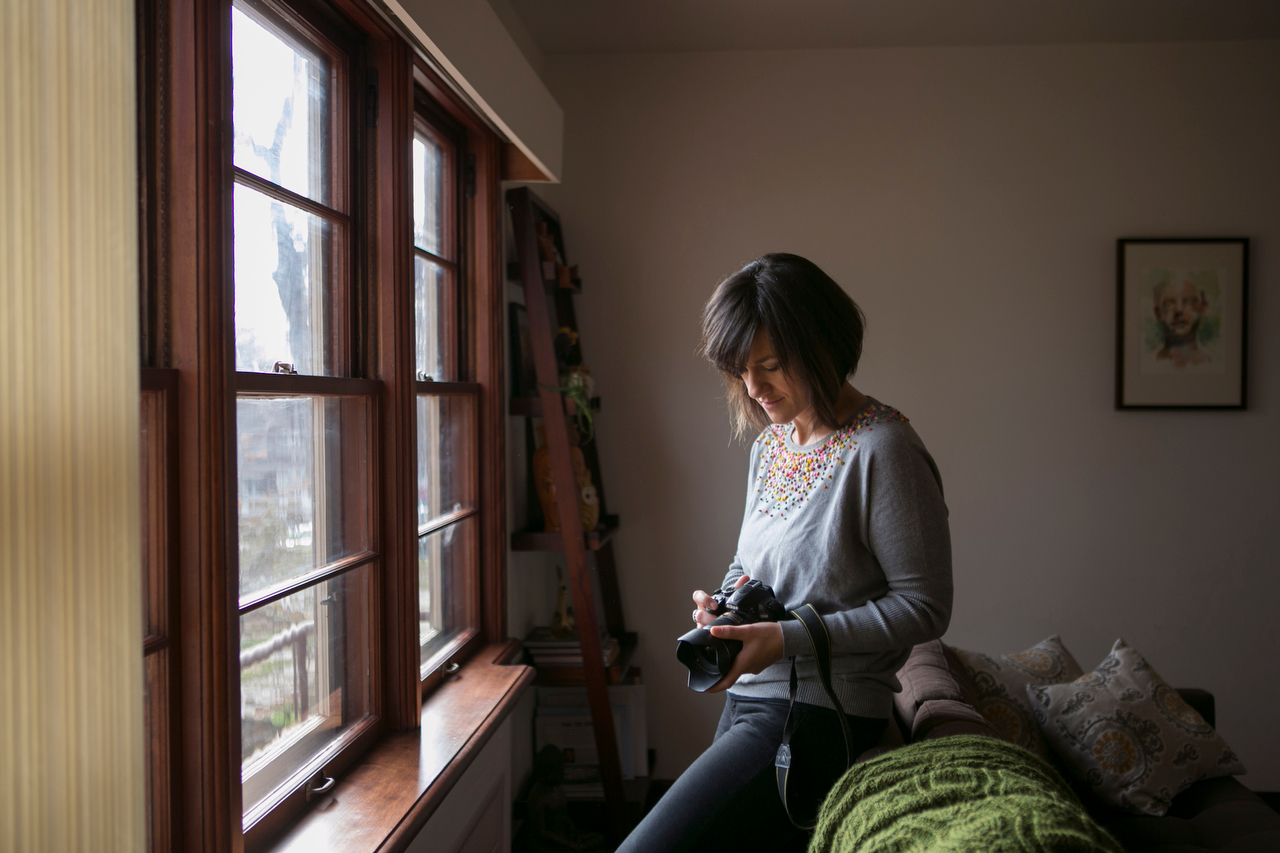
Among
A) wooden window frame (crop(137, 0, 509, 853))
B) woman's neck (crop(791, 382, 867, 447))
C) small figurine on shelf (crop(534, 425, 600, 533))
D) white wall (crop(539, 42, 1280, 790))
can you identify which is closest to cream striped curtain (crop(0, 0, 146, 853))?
wooden window frame (crop(137, 0, 509, 853))

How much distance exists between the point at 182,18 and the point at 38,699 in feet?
3.10

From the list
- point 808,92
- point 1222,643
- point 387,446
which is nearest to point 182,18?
point 387,446

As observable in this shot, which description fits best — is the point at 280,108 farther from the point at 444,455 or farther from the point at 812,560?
the point at 812,560

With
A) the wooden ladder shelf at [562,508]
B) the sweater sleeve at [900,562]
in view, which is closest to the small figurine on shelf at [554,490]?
the wooden ladder shelf at [562,508]

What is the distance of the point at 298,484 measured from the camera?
1.41 m

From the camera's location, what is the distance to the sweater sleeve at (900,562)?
47.4 inches

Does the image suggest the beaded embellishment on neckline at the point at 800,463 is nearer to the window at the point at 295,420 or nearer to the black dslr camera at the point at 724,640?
the black dslr camera at the point at 724,640

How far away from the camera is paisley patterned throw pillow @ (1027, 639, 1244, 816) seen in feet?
6.47

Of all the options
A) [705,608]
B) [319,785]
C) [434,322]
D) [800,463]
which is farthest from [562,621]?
[800,463]

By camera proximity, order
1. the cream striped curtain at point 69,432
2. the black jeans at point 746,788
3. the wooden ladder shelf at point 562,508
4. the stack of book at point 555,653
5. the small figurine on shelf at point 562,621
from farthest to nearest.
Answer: the small figurine on shelf at point 562,621
the stack of book at point 555,653
the wooden ladder shelf at point 562,508
the black jeans at point 746,788
the cream striped curtain at point 69,432

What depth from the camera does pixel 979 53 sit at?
9.47 ft

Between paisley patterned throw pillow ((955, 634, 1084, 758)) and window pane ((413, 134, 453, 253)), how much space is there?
1.79 m

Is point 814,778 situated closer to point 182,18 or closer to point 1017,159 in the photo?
point 182,18

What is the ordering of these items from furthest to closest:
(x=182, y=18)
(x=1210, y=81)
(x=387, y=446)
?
1. (x=1210, y=81)
2. (x=387, y=446)
3. (x=182, y=18)
